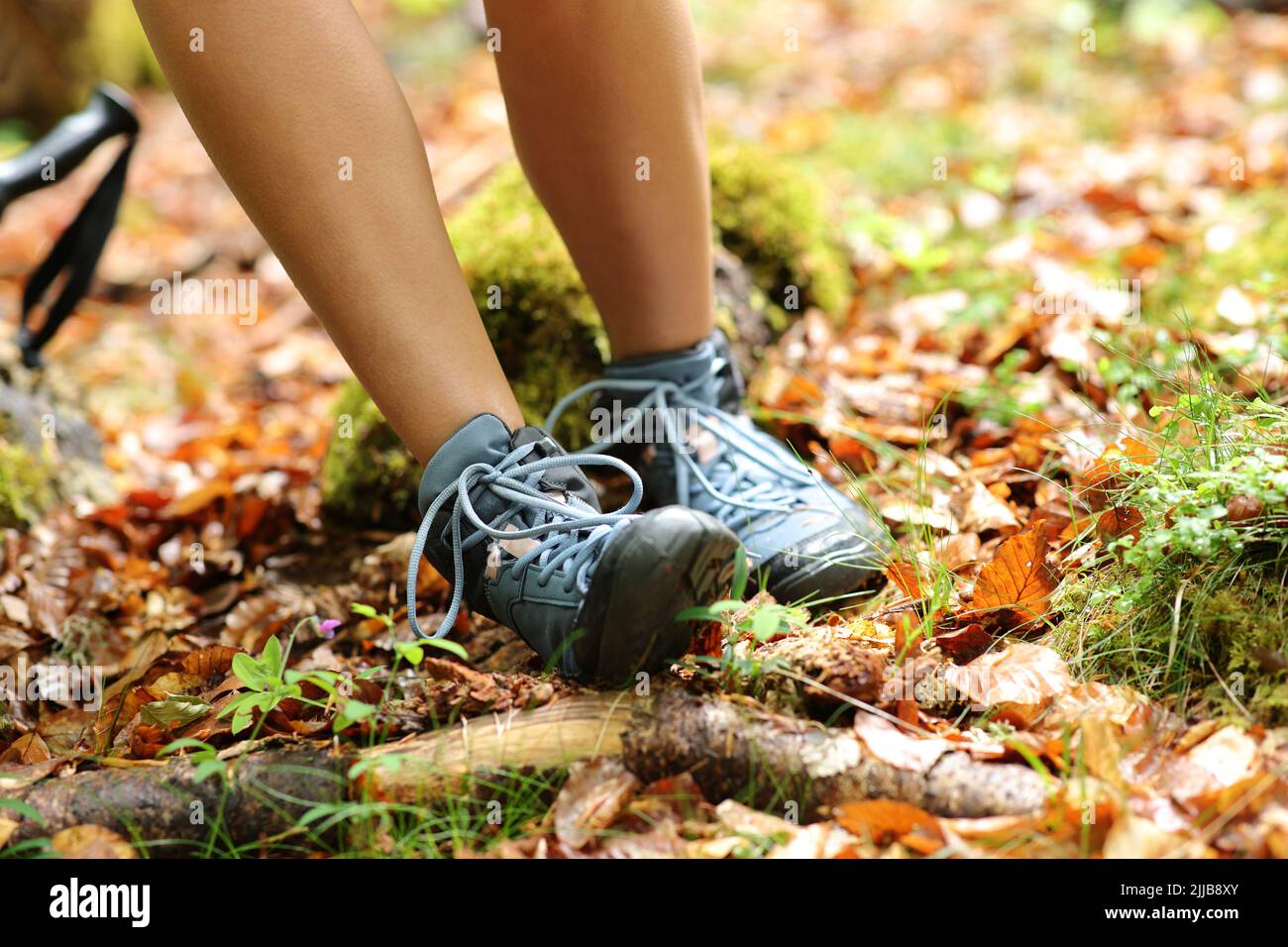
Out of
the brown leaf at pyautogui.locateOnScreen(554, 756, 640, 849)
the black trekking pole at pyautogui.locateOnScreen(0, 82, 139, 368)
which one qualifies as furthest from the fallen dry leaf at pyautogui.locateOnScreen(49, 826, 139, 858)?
the black trekking pole at pyautogui.locateOnScreen(0, 82, 139, 368)

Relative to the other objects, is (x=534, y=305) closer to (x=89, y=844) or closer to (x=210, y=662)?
(x=210, y=662)

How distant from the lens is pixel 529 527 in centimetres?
139

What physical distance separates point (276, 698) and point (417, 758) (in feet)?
0.70

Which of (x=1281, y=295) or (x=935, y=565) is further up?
(x=1281, y=295)

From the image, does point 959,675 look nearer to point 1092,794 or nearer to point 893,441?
point 1092,794

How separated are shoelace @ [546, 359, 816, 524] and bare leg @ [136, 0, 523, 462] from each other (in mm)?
422

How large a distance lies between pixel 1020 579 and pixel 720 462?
55cm

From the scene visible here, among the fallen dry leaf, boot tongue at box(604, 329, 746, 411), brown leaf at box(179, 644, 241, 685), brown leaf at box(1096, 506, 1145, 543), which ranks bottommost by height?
the fallen dry leaf

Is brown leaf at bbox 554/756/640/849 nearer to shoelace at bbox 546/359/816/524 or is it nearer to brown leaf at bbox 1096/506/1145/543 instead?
shoelace at bbox 546/359/816/524

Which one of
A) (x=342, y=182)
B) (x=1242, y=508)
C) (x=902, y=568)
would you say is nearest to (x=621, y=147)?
(x=342, y=182)

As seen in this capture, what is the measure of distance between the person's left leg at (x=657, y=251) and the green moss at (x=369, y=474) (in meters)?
0.48

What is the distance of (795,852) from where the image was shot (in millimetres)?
1128

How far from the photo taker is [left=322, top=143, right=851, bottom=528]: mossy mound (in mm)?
2148

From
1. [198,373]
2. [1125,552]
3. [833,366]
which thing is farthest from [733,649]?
[198,373]
